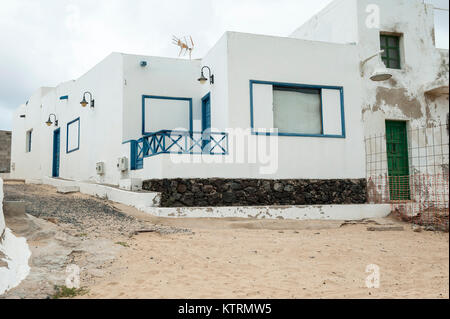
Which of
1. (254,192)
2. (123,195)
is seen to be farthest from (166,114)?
(254,192)

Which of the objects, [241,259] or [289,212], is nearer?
[241,259]

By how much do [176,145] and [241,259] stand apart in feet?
18.2

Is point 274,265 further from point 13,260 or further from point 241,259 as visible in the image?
point 13,260

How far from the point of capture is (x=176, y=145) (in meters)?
10.4

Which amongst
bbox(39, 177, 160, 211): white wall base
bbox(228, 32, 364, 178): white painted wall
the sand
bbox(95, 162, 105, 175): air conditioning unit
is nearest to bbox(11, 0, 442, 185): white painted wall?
bbox(228, 32, 364, 178): white painted wall

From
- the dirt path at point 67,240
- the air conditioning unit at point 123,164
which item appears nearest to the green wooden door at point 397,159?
the dirt path at point 67,240

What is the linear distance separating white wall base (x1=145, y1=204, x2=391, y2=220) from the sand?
61 cm

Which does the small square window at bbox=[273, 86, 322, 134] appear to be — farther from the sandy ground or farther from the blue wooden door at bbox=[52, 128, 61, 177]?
the blue wooden door at bbox=[52, 128, 61, 177]

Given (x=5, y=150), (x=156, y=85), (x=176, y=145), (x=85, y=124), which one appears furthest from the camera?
(x=5, y=150)

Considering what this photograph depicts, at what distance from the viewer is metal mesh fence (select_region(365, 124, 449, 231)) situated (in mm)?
10914

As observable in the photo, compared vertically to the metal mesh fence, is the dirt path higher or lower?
lower

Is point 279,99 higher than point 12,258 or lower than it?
higher
